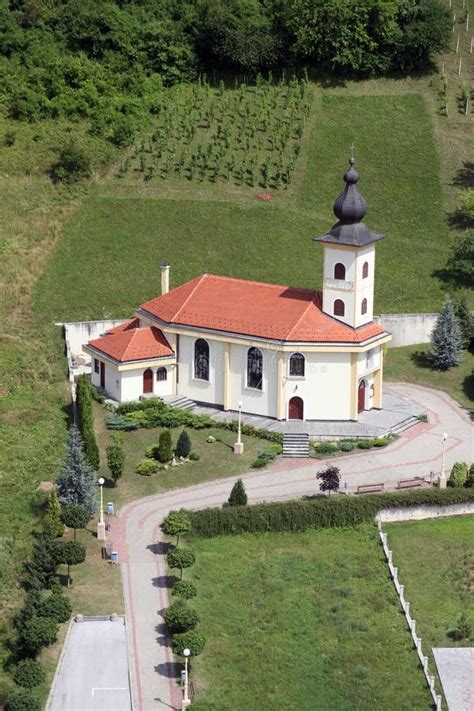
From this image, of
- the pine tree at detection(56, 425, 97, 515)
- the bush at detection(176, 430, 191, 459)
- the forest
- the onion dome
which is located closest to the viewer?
the pine tree at detection(56, 425, 97, 515)

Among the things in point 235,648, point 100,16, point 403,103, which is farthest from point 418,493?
point 100,16

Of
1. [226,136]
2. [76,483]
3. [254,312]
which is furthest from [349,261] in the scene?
[226,136]

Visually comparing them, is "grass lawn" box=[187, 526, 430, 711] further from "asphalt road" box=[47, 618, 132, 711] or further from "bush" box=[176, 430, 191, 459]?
"bush" box=[176, 430, 191, 459]

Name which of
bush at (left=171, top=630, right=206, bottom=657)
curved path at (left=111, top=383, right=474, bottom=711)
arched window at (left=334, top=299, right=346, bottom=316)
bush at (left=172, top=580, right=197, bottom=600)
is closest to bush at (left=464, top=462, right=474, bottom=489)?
curved path at (left=111, top=383, right=474, bottom=711)

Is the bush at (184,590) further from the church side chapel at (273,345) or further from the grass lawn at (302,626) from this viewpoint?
the church side chapel at (273,345)

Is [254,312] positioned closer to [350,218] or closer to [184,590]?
[350,218]

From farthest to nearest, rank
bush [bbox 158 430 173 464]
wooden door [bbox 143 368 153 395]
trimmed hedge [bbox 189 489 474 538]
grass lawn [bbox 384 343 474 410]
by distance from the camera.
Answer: grass lawn [bbox 384 343 474 410] → wooden door [bbox 143 368 153 395] → bush [bbox 158 430 173 464] → trimmed hedge [bbox 189 489 474 538]

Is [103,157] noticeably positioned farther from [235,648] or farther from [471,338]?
[235,648]
